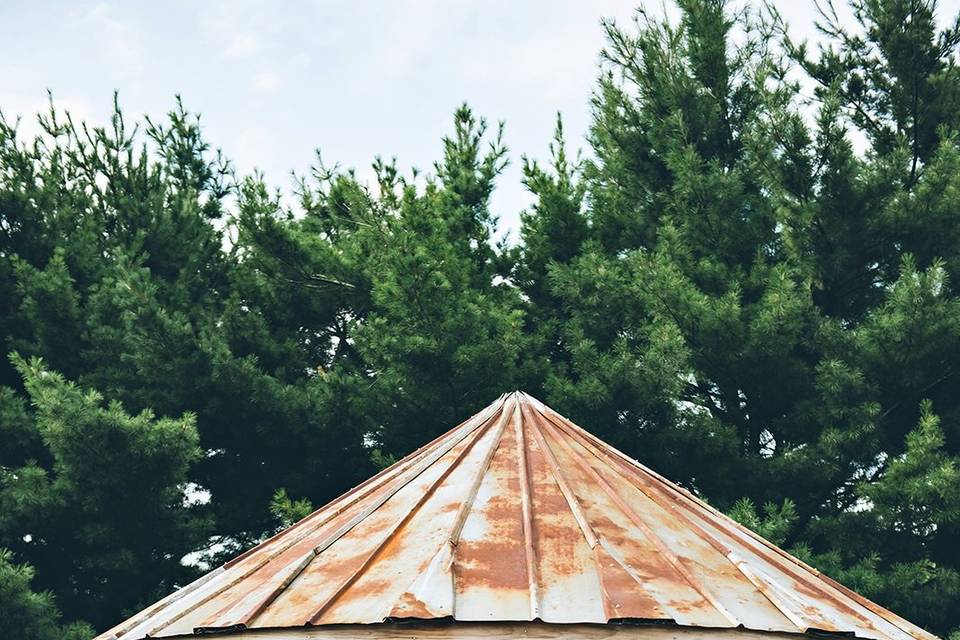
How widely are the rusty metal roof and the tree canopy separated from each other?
3998mm

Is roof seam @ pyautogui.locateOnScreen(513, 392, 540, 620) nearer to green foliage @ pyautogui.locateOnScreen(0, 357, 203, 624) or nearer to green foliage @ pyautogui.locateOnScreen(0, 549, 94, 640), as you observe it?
green foliage @ pyautogui.locateOnScreen(0, 357, 203, 624)

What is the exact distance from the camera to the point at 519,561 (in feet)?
16.9

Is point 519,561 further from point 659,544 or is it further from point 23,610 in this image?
point 23,610

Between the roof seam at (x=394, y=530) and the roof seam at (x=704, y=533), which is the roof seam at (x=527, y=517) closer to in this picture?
the roof seam at (x=394, y=530)

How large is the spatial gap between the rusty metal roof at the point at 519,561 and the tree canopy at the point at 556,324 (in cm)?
400

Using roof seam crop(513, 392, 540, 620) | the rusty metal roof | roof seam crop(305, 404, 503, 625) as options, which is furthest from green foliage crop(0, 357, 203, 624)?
roof seam crop(513, 392, 540, 620)

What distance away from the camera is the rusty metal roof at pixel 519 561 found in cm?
482

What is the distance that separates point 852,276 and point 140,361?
854 centimetres

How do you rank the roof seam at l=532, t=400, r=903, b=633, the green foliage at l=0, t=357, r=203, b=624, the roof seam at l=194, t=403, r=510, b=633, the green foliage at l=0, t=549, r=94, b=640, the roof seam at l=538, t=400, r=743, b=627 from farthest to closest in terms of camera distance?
the green foliage at l=0, t=357, r=203, b=624 < the green foliage at l=0, t=549, r=94, b=640 < the roof seam at l=532, t=400, r=903, b=633 < the roof seam at l=194, t=403, r=510, b=633 < the roof seam at l=538, t=400, r=743, b=627

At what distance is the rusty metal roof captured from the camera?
15.8ft

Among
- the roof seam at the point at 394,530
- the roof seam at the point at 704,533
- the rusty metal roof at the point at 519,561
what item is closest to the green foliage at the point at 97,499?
the rusty metal roof at the point at 519,561

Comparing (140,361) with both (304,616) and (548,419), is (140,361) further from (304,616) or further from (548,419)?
(304,616)

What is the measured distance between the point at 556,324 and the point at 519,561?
750 cm

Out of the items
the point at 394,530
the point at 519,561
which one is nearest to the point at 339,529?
the point at 394,530
